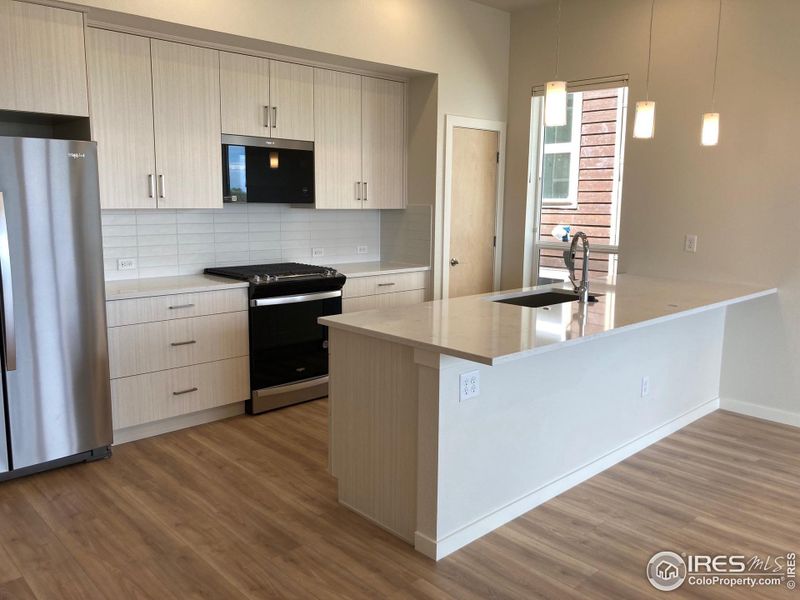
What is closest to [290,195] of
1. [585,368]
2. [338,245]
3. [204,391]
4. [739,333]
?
[338,245]

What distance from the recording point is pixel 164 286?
3.96 m

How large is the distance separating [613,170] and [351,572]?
3.71m

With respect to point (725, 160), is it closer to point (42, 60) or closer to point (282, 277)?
point (282, 277)

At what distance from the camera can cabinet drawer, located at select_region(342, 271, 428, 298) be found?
480cm

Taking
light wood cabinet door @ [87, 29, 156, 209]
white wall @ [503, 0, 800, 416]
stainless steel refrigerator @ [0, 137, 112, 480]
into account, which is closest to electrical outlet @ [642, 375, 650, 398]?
white wall @ [503, 0, 800, 416]

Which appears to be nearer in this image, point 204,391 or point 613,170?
point 204,391

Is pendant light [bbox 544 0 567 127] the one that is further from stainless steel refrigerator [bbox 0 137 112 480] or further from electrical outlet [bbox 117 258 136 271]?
electrical outlet [bbox 117 258 136 271]

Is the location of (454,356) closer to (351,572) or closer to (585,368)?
(351,572)

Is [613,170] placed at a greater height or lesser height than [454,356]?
greater

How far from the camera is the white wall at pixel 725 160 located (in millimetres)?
4133

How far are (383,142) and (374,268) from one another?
1006mm

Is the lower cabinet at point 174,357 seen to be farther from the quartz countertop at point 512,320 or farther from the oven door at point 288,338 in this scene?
the quartz countertop at point 512,320

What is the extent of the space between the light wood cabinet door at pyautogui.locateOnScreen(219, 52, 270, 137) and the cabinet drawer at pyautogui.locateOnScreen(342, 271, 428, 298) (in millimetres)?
1220

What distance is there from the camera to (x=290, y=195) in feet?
15.3
